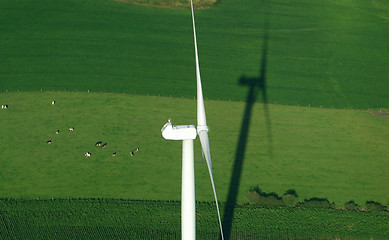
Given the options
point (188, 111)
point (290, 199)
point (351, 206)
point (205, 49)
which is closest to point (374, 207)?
point (351, 206)

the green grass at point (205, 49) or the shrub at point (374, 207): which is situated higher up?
the green grass at point (205, 49)

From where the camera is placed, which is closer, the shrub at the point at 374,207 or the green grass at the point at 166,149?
the shrub at the point at 374,207

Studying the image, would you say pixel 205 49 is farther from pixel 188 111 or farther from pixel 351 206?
pixel 351 206

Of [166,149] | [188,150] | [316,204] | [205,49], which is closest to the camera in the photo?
[188,150]

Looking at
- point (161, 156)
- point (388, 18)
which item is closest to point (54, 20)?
point (161, 156)

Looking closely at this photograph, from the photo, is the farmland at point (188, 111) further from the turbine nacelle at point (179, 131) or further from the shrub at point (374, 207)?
the turbine nacelle at point (179, 131)

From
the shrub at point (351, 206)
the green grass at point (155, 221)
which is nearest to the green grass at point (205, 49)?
Result: the shrub at point (351, 206)

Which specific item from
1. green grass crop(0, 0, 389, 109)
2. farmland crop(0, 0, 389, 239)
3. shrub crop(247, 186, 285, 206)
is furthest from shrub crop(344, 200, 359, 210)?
green grass crop(0, 0, 389, 109)
